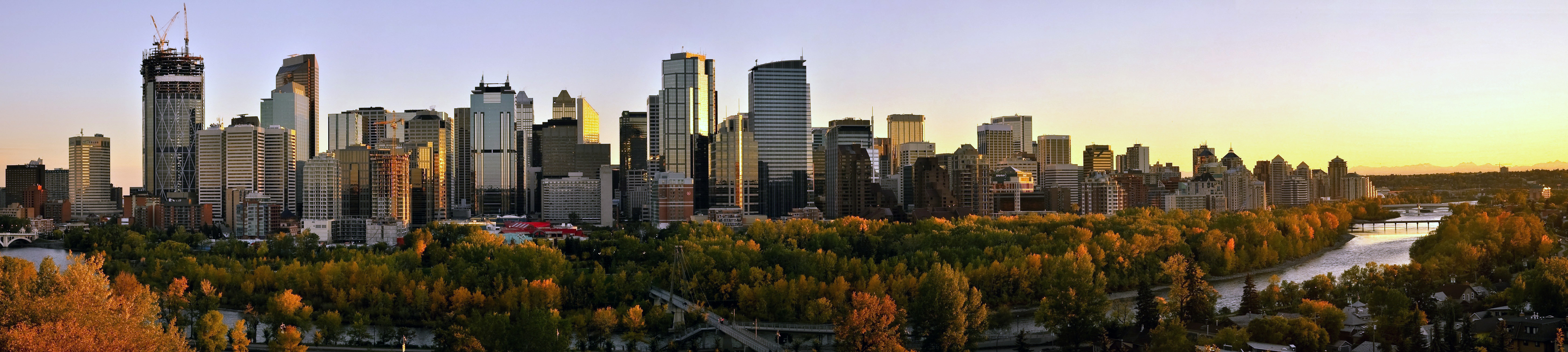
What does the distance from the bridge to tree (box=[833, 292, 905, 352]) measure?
6485cm

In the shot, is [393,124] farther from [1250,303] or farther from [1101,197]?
[1250,303]

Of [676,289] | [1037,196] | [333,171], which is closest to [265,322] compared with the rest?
[676,289]

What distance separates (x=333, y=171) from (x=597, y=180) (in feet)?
88.4

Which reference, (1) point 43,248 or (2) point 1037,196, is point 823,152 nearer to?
(2) point 1037,196

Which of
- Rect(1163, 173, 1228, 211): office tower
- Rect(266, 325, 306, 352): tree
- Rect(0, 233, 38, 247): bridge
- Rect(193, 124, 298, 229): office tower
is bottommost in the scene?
Rect(266, 325, 306, 352): tree

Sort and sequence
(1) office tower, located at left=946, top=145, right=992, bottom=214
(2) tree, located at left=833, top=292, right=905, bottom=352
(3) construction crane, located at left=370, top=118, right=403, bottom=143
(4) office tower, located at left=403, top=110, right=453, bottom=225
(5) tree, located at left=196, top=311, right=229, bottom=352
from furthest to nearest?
(3) construction crane, located at left=370, top=118, right=403, bottom=143
(4) office tower, located at left=403, top=110, right=453, bottom=225
(1) office tower, located at left=946, top=145, right=992, bottom=214
(5) tree, located at left=196, top=311, right=229, bottom=352
(2) tree, located at left=833, top=292, right=905, bottom=352

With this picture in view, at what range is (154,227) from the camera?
78.0 meters

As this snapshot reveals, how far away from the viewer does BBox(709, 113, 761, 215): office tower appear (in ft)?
278

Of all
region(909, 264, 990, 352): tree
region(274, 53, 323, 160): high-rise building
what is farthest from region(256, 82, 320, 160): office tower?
region(909, 264, 990, 352): tree

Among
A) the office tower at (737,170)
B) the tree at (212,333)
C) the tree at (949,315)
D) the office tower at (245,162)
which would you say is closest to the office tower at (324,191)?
the office tower at (245,162)

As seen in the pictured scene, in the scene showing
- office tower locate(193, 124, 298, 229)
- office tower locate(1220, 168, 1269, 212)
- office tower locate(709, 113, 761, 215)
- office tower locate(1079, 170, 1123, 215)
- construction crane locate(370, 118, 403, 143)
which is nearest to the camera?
office tower locate(1079, 170, 1123, 215)

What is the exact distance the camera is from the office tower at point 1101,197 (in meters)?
82.0

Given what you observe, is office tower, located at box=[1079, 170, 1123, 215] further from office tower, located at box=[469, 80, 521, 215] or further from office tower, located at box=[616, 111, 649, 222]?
office tower, located at box=[469, 80, 521, 215]

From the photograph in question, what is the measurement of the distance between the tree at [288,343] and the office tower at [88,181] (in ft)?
321
